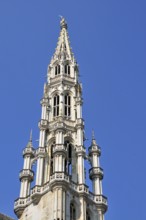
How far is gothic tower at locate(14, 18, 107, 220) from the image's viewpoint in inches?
1937

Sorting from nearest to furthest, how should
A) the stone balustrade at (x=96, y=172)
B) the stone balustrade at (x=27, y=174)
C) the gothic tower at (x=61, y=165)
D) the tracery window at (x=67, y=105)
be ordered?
the gothic tower at (x=61, y=165) → the stone balustrade at (x=27, y=174) → the stone balustrade at (x=96, y=172) → the tracery window at (x=67, y=105)

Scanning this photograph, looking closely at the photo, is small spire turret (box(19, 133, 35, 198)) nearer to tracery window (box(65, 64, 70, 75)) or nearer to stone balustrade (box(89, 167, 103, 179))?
stone balustrade (box(89, 167, 103, 179))

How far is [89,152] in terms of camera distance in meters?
57.8

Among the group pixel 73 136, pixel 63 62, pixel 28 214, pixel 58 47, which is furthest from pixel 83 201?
pixel 58 47

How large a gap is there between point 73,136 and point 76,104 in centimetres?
558

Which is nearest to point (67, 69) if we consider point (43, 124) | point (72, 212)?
point (43, 124)

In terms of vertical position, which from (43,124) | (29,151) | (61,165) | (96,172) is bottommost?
(61,165)

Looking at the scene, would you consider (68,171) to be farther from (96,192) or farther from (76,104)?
(76,104)

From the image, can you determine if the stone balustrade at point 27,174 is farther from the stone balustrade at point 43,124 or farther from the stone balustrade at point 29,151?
the stone balustrade at point 43,124

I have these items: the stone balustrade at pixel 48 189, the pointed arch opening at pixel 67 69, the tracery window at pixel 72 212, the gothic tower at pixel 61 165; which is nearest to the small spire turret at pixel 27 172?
the gothic tower at pixel 61 165

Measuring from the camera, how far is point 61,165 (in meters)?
51.3

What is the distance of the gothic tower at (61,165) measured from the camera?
49188 millimetres

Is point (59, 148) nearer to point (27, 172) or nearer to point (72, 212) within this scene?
point (27, 172)

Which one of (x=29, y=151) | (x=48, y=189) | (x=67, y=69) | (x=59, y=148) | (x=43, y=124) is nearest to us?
(x=48, y=189)
